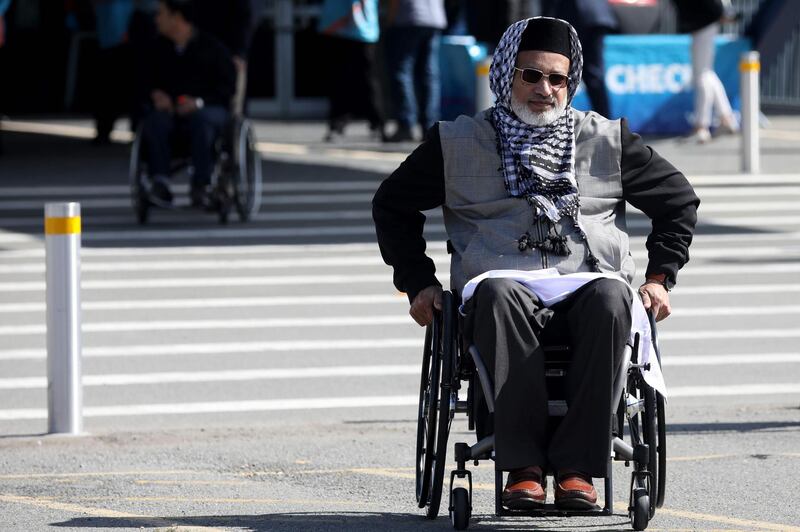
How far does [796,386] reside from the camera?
8398mm

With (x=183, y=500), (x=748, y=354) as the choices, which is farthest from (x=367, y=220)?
(x=183, y=500)

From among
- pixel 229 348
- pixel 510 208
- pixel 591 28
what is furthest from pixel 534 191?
pixel 591 28

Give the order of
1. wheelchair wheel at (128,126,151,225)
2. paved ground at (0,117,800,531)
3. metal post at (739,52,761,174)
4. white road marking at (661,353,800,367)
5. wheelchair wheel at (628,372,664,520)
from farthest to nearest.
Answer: metal post at (739,52,761,174) < wheelchair wheel at (128,126,151,225) < white road marking at (661,353,800,367) < paved ground at (0,117,800,531) < wheelchair wheel at (628,372,664,520)

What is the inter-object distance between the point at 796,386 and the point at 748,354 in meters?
0.78

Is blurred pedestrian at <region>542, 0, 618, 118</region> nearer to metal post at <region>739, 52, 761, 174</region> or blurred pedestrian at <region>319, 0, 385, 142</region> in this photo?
metal post at <region>739, 52, 761, 174</region>

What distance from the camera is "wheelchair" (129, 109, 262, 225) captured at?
44.2 feet

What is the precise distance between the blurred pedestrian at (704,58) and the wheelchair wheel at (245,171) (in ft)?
18.5

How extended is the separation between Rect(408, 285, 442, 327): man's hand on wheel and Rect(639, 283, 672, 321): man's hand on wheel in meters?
0.63

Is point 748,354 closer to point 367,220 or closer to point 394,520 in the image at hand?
point 394,520

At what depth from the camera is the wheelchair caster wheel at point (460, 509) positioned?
541 cm

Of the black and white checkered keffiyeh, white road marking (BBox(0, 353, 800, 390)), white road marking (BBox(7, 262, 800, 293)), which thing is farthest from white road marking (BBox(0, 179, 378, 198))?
the black and white checkered keffiyeh

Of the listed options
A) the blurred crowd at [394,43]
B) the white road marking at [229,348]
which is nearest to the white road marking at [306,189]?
the blurred crowd at [394,43]

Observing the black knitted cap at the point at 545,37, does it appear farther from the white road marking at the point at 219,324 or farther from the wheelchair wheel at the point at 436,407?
the white road marking at the point at 219,324

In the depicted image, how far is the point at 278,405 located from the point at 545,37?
2866 millimetres
